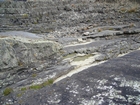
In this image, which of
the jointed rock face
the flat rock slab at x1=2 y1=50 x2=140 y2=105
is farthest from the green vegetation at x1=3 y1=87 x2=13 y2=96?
the flat rock slab at x1=2 y1=50 x2=140 y2=105

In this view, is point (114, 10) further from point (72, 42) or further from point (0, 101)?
point (0, 101)

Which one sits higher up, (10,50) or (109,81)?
(10,50)

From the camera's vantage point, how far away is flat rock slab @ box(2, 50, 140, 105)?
4.69 meters

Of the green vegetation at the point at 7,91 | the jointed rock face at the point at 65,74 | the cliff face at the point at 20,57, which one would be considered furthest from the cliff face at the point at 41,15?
the green vegetation at the point at 7,91

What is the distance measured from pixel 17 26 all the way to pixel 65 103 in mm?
14170

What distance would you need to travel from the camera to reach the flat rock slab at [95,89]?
4.69 m

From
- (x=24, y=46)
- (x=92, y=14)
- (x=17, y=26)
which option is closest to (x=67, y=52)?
(x=24, y=46)

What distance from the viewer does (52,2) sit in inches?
838

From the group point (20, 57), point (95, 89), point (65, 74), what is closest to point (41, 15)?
point (20, 57)

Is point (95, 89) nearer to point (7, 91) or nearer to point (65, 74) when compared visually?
point (65, 74)

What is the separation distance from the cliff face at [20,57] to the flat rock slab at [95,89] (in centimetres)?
122

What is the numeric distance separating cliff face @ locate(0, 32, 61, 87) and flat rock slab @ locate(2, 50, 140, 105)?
4.01 feet

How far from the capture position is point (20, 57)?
Result: 23.1ft

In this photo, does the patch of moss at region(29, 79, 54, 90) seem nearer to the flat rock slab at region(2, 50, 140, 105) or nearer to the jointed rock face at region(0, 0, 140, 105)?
the jointed rock face at region(0, 0, 140, 105)
